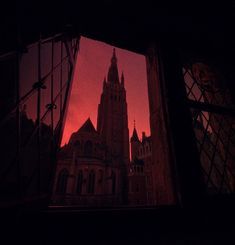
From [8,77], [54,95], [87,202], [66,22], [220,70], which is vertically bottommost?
[87,202]

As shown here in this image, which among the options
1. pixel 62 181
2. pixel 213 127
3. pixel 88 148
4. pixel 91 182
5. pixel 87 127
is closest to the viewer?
pixel 213 127

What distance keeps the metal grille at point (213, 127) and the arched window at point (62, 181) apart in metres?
32.7

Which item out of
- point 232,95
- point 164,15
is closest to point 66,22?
point 164,15

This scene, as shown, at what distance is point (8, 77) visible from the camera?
1067mm

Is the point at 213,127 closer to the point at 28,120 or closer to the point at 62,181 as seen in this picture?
the point at 28,120

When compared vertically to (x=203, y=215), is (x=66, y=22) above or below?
above

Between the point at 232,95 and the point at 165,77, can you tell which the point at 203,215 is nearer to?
the point at 165,77

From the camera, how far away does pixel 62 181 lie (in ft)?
103

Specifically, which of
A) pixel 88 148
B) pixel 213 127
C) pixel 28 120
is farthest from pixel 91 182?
pixel 28 120

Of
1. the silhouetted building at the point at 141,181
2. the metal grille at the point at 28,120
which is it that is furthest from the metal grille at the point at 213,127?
the silhouetted building at the point at 141,181

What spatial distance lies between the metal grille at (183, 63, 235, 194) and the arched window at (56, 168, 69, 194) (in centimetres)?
3274

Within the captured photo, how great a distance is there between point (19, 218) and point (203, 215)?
1.56 metres

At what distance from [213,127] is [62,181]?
33.3 metres

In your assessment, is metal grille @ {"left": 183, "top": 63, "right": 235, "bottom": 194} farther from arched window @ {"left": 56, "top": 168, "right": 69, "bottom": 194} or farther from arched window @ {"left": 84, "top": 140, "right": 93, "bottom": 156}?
arched window @ {"left": 84, "top": 140, "right": 93, "bottom": 156}
